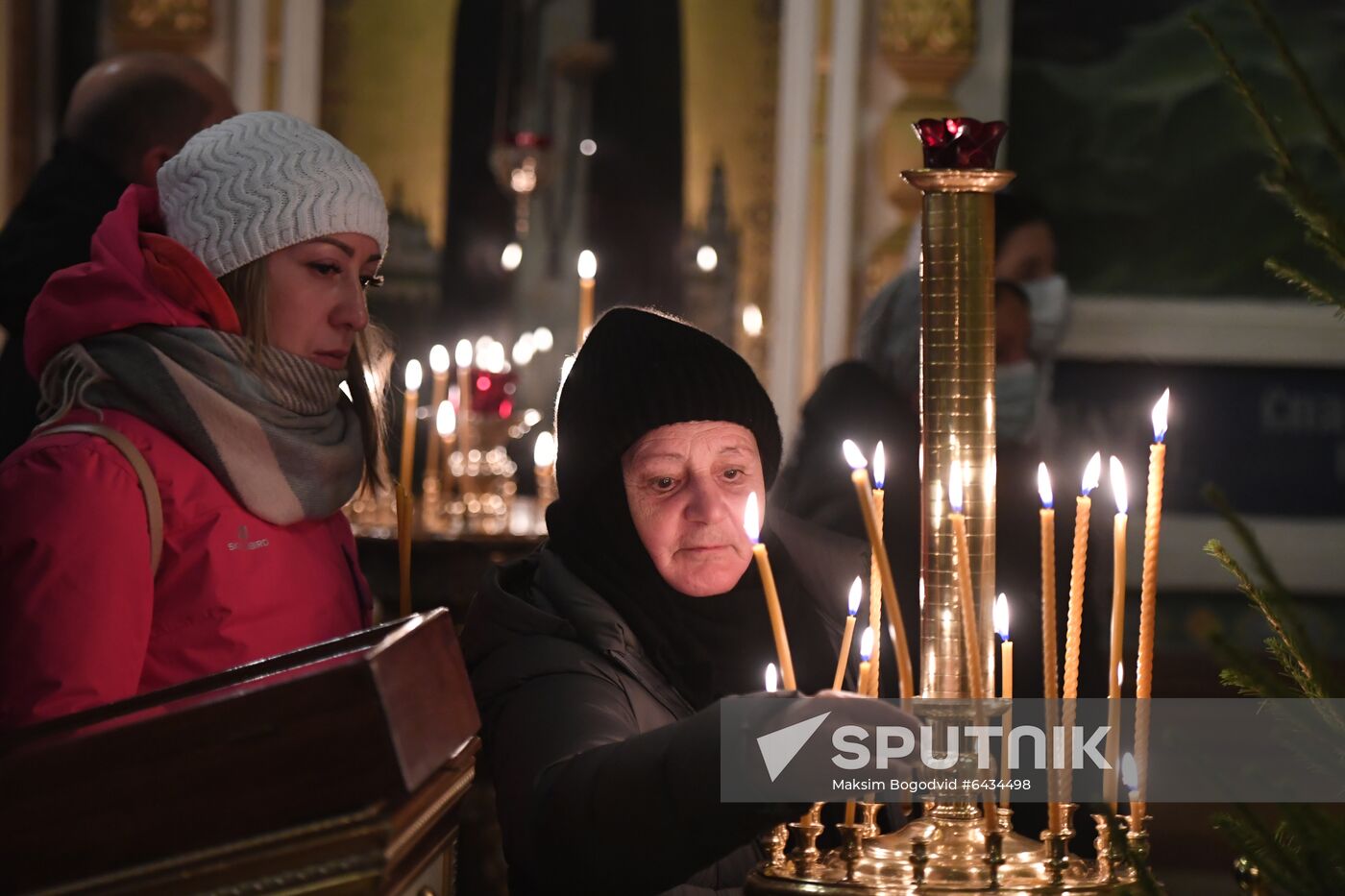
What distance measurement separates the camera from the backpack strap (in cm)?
204

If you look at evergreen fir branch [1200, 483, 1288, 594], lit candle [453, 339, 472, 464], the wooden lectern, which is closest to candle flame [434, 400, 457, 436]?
lit candle [453, 339, 472, 464]

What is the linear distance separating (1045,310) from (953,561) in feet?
13.8

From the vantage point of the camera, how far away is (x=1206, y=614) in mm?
7242

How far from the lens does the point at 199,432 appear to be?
2170mm

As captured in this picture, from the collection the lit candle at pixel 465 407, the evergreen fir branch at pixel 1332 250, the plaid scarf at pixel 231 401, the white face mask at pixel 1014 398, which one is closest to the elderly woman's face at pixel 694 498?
the plaid scarf at pixel 231 401

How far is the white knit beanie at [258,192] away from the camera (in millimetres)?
2367

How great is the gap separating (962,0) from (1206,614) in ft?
9.35

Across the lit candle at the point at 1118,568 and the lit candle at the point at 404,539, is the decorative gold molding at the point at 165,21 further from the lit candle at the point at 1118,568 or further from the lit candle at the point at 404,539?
the lit candle at the point at 1118,568

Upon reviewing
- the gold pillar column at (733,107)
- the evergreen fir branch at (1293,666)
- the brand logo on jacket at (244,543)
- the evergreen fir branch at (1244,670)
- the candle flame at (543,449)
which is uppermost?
the gold pillar column at (733,107)

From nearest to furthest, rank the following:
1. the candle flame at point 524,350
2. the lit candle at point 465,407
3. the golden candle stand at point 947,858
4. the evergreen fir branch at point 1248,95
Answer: the evergreen fir branch at point 1248,95 → the golden candle stand at point 947,858 → the lit candle at point 465,407 → the candle flame at point 524,350

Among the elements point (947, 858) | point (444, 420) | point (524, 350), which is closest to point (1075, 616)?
point (947, 858)

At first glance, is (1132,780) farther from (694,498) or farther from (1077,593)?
(694,498)

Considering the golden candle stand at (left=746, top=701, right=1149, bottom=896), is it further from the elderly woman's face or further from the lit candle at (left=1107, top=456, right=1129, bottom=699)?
the elderly woman's face

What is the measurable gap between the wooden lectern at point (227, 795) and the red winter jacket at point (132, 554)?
59 cm
